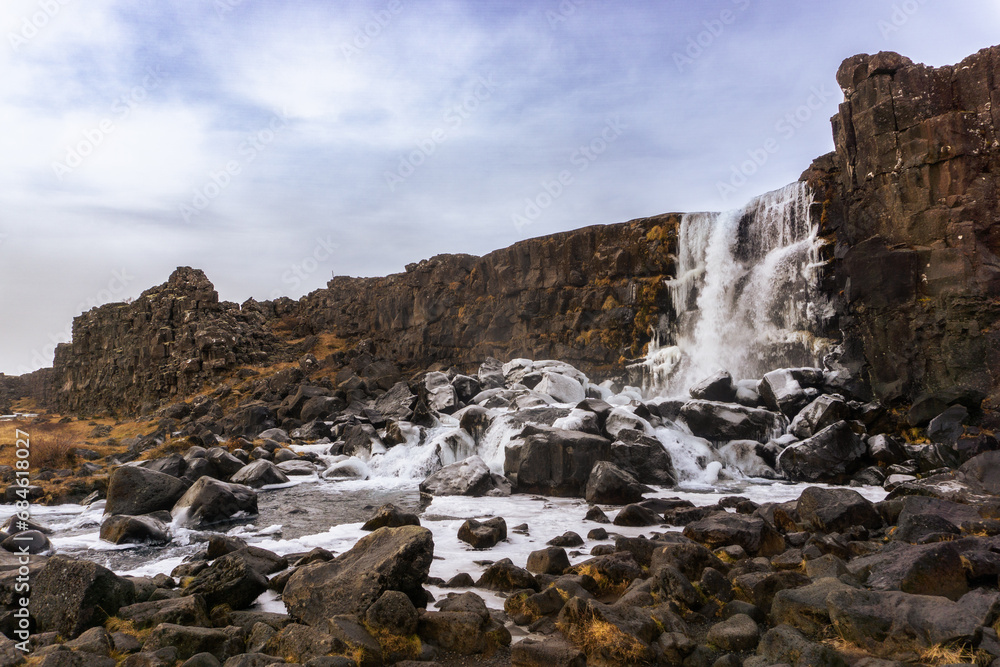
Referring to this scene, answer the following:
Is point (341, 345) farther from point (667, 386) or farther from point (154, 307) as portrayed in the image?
point (667, 386)

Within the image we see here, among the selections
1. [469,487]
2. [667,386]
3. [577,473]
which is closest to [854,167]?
[667,386]

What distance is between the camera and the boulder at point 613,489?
41.0ft

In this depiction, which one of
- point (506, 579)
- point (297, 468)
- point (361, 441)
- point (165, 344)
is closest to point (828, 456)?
point (506, 579)

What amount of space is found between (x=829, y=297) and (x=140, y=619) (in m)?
26.6

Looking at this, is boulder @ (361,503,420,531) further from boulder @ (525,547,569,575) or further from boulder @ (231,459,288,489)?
boulder @ (231,459,288,489)

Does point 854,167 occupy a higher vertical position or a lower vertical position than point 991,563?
higher

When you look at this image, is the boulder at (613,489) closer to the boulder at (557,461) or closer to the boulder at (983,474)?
the boulder at (557,461)

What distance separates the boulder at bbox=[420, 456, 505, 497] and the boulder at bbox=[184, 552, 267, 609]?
774cm

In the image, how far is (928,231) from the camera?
62.3 feet

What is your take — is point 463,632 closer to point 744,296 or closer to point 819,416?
point 819,416

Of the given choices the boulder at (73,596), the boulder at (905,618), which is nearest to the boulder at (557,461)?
the boulder at (905,618)

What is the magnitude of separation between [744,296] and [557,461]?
18.5m

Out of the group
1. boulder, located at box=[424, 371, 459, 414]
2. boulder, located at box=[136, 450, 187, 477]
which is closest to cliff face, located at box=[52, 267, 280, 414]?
boulder, located at box=[424, 371, 459, 414]

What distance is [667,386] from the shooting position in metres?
31.3
